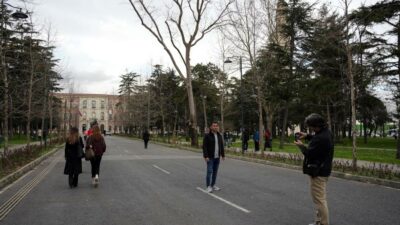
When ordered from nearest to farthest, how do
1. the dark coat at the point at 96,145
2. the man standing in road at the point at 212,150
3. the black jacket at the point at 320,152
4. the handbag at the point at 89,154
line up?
1. the black jacket at the point at 320,152
2. the man standing in road at the point at 212,150
3. the handbag at the point at 89,154
4. the dark coat at the point at 96,145

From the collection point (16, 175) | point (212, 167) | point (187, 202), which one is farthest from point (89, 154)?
point (16, 175)

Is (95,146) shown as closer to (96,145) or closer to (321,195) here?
(96,145)

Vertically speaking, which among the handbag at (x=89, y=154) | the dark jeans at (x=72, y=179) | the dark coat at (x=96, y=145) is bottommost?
the dark jeans at (x=72, y=179)

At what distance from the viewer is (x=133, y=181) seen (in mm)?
14031

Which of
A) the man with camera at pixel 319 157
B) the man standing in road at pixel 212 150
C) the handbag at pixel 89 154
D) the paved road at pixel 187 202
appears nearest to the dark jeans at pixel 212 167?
the man standing in road at pixel 212 150

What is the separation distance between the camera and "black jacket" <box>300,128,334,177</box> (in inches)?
267

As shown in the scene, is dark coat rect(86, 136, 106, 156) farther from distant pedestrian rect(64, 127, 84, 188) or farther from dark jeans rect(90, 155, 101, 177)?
distant pedestrian rect(64, 127, 84, 188)

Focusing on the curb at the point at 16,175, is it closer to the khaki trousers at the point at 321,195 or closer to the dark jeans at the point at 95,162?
the dark jeans at the point at 95,162

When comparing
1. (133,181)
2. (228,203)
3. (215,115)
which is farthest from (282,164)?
(215,115)

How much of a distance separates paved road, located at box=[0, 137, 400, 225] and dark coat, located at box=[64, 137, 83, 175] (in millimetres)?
560

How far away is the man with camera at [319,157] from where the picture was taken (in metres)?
6.80

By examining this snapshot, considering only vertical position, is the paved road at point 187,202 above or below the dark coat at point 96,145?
below

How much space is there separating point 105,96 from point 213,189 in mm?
140956

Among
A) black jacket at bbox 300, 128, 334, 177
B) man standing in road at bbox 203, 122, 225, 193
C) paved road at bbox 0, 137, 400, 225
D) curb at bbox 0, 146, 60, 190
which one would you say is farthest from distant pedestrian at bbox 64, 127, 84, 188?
black jacket at bbox 300, 128, 334, 177
